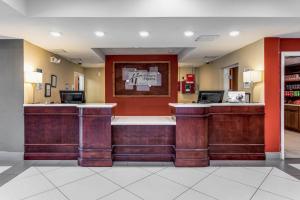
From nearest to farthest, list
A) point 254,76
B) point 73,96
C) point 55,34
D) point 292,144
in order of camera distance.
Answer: point 55,34
point 254,76
point 73,96
point 292,144

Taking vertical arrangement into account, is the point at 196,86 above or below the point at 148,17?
below

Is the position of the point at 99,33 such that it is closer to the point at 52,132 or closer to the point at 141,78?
the point at 52,132

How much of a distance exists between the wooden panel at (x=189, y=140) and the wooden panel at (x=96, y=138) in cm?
126

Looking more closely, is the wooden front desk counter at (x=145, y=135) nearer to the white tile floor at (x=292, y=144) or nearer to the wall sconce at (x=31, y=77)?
the wall sconce at (x=31, y=77)

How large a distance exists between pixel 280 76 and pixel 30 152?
17.2 ft

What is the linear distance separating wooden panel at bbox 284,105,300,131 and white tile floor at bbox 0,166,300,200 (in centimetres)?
414

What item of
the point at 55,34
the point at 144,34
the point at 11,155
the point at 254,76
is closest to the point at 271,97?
the point at 254,76

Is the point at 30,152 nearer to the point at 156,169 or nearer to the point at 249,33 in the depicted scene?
the point at 156,169

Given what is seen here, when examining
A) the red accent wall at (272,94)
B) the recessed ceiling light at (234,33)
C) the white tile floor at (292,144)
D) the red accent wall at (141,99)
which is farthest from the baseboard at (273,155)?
the red accent wall at (141,99)

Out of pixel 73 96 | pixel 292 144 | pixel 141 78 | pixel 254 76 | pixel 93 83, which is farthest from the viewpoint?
pixel 93 83

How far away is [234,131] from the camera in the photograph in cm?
421

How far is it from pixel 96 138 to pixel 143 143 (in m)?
0.88

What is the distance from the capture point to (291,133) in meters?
6.93

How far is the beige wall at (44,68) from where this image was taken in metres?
4.58
